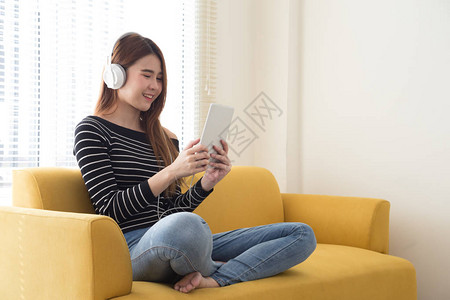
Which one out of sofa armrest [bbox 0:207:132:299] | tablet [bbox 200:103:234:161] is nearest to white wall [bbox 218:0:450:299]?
tablet [bbox 200:103:234:161]

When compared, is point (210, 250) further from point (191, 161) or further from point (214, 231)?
point (214, 231)

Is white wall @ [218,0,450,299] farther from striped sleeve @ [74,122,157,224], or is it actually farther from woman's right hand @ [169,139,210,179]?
striped sleeve @ [74,122,157,224]

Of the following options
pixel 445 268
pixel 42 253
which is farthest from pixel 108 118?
pixel 445 268

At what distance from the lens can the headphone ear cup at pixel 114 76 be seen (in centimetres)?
183

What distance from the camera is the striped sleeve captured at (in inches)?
63.3

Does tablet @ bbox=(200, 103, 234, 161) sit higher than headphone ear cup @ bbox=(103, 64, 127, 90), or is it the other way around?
headphone ear cup @ bbox=(103, 64, 127, 90)

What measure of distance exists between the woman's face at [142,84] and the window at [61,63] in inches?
31.4

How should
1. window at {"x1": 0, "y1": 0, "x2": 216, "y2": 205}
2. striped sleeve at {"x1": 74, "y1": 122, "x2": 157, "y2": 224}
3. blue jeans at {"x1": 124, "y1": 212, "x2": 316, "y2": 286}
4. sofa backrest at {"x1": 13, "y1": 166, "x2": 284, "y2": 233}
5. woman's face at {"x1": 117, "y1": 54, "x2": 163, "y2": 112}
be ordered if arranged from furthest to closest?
window at {"x1": 0, "y1": 0, "x2": 216, "y2": 205} < woman's face at {"x1": 117, "y1": 54, "x2": 163, "y2": 112} < sofa backrest at {"x1": 13, "y1": 166, "x2": 284, "y2": 233} < striped sleeve at {"x1": 74, "y1": 122, "x2": 157, "y2": 224} < blue jeans at {"x1": 124, "y1": 212, "x2": 316, "y2": 286}

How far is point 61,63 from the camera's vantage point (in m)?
2.59

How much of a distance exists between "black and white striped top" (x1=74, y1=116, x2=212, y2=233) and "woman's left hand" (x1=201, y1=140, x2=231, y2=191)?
0.16ft

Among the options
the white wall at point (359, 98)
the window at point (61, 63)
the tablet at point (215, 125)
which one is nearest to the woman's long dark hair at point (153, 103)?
the tablet at point (215, 125)

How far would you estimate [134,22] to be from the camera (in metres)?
2.87

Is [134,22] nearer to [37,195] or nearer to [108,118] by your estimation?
[108,118]

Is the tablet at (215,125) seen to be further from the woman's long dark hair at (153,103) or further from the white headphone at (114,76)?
the white headphone at (114,76)
